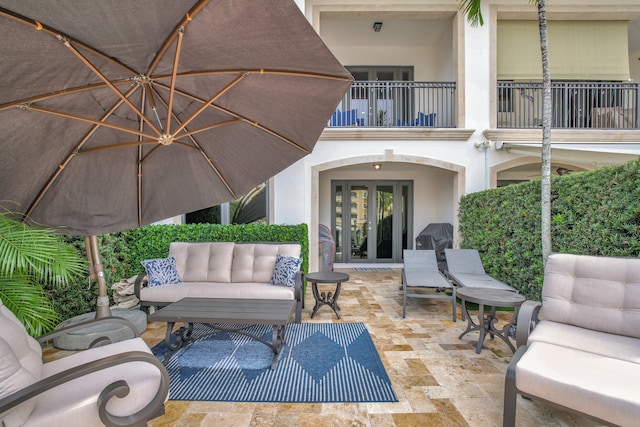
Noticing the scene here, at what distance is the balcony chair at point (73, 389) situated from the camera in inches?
54.1

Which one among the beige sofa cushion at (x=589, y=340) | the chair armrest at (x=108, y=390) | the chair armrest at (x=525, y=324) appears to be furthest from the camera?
the chair armrest at (x=525, y=324)

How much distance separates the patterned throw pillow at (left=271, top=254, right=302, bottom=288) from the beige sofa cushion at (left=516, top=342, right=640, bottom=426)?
270 cm

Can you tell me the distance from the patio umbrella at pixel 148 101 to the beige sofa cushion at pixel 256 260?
4.88 ft

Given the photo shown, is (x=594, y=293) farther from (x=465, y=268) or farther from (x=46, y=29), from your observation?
(x=46, y=29)

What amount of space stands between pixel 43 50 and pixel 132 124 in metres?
0.93

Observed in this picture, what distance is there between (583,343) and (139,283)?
478cm

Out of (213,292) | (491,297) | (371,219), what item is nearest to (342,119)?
(371,219)

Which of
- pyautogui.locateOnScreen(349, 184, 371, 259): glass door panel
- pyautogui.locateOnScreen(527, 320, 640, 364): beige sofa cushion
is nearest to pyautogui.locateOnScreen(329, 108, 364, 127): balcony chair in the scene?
pyautogui.locateOnScreen(349, 184, 371, 259): glass door panel

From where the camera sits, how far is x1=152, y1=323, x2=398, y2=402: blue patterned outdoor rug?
239 centimetres

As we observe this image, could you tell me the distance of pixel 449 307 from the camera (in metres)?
4.68

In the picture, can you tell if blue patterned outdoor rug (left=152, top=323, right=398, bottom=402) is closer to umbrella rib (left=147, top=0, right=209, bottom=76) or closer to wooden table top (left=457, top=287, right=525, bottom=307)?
wooden table top (left=457, top=287, right=525, bottom=307)

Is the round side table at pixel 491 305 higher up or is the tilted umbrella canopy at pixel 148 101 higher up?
the tilted umbrella canopy at pixel 148 101

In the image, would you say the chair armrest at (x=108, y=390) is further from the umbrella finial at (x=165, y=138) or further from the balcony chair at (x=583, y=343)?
the balcony chair at (x=583, y=343)

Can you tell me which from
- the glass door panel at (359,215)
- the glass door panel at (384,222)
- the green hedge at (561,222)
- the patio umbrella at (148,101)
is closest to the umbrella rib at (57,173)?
the patio umbrella at (148,101)
